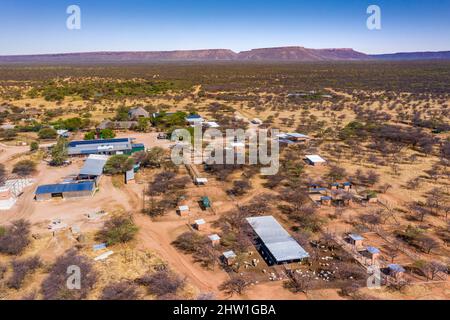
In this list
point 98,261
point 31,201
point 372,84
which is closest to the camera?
point 98,261

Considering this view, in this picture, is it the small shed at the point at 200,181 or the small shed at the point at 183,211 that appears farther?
the small shed at the point at 200,181

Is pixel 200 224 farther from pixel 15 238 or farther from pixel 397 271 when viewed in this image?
pixel 397 271

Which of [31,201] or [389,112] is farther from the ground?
[389,112]

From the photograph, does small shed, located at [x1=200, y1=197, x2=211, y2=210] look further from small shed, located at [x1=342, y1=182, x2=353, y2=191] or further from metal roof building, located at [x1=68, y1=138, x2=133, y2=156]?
metal roof building, located at [x1=68, y1=138, x2=133, y2=156]

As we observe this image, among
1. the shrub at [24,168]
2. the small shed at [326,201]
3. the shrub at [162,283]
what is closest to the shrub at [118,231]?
the shrub at [162,283]

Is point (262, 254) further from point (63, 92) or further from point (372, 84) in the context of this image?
point (372, 84)

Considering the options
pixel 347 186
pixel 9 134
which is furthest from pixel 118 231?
pixel 9 134

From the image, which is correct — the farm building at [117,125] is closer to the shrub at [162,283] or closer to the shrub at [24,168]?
the shrub at [24,168]

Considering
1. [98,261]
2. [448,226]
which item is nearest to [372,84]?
[448,226]
